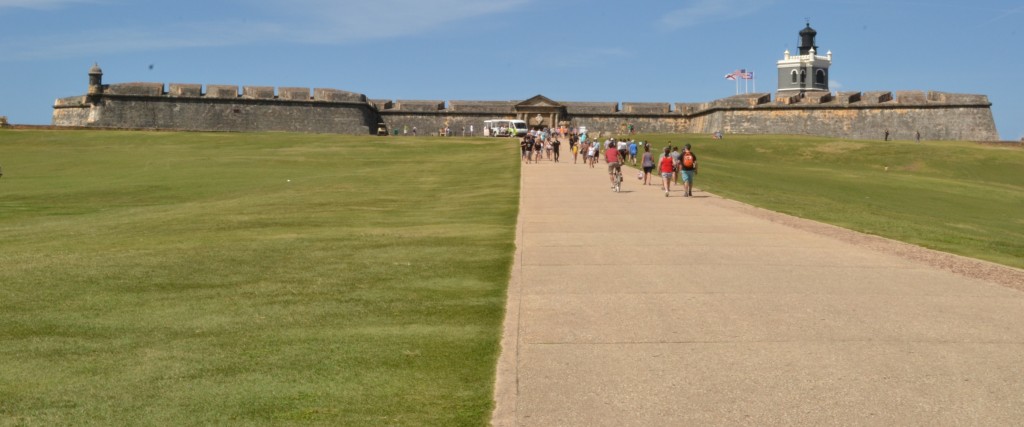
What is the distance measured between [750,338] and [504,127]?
57567mm

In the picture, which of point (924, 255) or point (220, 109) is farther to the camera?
point (220, 109)

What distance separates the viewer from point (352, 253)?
13.6m


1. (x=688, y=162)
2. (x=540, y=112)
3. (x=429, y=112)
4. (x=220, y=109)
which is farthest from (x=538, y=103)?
(x=688, y=162)

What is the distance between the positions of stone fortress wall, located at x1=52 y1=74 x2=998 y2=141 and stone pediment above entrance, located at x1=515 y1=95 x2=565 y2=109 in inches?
2.6

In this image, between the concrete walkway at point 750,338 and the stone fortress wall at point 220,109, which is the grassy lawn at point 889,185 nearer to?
the concrete walkway at point 750,338

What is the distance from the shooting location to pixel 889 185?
1438 inches

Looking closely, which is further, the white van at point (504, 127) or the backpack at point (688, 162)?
the white van at point (504, 127)

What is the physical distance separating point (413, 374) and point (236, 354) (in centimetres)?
145

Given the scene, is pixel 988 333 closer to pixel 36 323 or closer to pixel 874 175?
pixel 36 323

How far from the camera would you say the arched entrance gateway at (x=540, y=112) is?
226ft

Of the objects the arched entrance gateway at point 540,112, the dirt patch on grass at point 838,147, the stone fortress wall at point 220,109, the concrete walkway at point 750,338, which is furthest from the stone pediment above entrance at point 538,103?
the concrete walkway at point 750,338

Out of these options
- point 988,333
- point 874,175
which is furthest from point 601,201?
point 874,175

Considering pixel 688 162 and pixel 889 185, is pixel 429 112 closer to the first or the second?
pixel 889 185

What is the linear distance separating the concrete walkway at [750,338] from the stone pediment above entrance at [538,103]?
54225 mm
